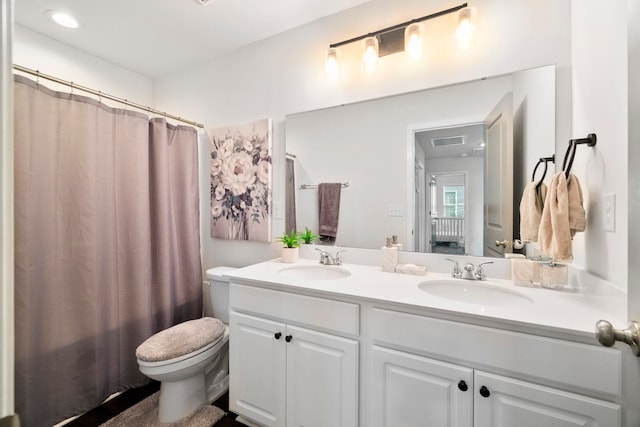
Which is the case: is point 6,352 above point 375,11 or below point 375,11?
below

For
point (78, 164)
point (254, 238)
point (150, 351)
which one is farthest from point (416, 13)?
point (150, 351)

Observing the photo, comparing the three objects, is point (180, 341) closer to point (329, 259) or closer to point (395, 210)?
point (329, 259)

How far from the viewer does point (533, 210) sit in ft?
3.83

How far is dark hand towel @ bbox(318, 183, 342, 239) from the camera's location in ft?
5.86

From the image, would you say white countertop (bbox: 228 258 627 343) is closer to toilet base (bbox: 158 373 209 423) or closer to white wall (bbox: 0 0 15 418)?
toilet base (bbox: 158 373 209 423)

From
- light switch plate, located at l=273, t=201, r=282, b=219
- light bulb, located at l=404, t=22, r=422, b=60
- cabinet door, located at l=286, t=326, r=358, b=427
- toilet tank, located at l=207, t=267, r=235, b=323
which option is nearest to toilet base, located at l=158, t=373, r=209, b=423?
toilet tank, located at l=207, t=267, r=235, b=323

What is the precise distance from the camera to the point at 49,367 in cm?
144

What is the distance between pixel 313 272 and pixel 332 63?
52.8 inches

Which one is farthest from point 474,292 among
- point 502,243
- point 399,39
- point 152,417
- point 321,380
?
point 152,417

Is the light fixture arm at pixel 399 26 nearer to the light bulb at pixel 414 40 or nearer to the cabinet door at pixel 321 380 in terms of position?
the light bulb at pixel 414 40

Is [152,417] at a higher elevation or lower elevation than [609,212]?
lower

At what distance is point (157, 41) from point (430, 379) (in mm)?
2705

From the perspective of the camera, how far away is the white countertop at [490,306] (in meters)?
0.85

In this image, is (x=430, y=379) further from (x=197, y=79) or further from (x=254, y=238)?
(x=197, y=79)
